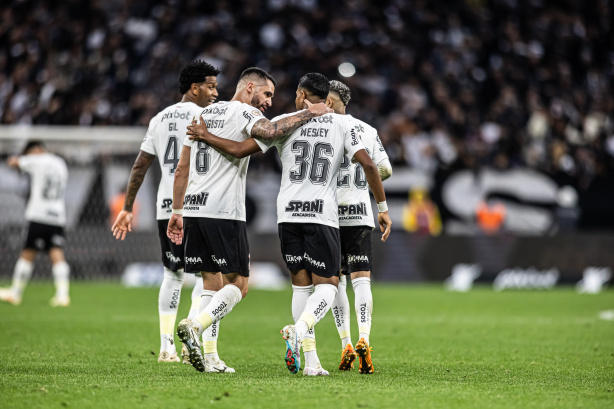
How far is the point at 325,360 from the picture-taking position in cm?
769

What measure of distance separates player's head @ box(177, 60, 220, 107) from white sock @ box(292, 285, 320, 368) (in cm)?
188

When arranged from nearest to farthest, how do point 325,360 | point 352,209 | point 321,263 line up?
point 321,263 → point 352,209 → point 325,360

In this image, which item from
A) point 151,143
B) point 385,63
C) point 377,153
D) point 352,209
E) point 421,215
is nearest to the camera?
point 352,209

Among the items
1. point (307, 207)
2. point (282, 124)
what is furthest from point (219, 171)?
point (307, 207)

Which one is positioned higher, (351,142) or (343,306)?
(351,142)

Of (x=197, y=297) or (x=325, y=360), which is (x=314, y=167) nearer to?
(x=197, y=297)

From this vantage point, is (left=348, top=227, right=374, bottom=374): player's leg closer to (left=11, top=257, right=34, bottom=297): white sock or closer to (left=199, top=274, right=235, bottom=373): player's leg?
(left=199, top=274, right=235, bottom=373): player's leg

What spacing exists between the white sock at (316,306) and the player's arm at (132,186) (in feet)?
6.39

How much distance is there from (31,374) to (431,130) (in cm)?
1728

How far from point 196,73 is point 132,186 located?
1103mm

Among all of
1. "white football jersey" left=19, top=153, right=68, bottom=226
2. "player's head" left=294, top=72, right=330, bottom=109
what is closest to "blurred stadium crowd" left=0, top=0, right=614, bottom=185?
"white football jersey" left=19, top=153, right=68, bottom=226

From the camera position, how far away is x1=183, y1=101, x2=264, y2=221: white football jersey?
664 centimetres

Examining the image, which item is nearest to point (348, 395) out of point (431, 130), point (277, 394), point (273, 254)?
point (277, 394)

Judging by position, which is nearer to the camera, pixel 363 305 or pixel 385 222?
pixel 385 222
